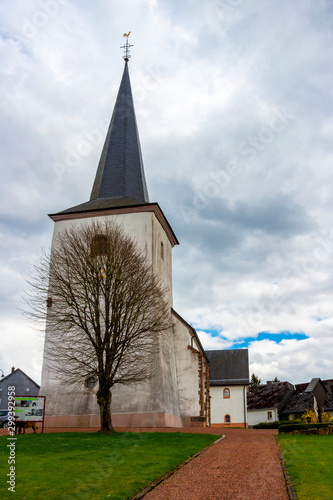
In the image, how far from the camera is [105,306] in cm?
2270

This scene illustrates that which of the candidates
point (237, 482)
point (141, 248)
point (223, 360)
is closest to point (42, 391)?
point (141, 248)

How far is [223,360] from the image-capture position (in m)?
55.1

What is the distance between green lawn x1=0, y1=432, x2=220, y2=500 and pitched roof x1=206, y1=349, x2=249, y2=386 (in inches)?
1394

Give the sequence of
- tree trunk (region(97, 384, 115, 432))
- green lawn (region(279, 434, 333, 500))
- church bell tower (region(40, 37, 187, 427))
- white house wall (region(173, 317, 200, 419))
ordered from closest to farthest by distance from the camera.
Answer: green lawn (region(279, 434, 333, 500)) < tree trunk (region(97, 384, 115, 432)) < church bell tower (region(40, 37, 187, 427)) < white house wall (region(173, 317, 200, 419))

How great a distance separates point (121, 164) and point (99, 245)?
9.53 meters

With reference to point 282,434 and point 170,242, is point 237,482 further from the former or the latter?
point 170,242

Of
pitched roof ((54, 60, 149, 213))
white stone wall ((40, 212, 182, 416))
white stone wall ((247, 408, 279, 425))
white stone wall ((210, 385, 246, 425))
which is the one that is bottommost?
white stone wall ((247, 408, 279, 425))

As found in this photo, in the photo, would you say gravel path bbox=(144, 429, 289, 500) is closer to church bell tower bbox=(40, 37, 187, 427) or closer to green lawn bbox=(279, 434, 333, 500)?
green lawn bbox=(279, 434, 333, 500)

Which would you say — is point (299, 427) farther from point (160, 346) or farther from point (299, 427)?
point (160, 346)

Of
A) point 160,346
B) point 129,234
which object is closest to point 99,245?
point 129,234

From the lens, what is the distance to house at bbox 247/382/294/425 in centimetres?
5847

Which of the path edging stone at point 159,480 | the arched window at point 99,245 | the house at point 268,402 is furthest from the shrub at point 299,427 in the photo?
the house at point 268,402

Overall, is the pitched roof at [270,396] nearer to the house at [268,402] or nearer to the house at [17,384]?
the house at [268,402]

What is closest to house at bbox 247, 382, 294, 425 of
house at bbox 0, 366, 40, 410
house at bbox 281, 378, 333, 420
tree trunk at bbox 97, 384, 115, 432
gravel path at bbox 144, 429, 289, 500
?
house at bbox 281, 378, 333, 420
